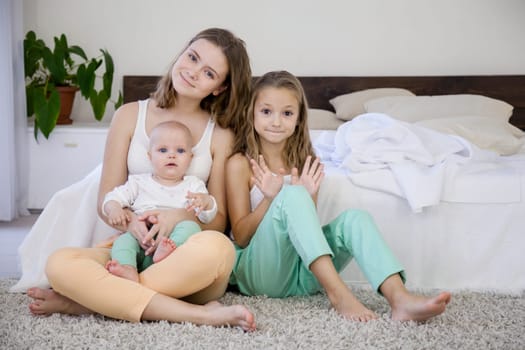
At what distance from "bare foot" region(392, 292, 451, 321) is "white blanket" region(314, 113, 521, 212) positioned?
0.46 meters

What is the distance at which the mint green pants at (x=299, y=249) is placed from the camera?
5.26 ft

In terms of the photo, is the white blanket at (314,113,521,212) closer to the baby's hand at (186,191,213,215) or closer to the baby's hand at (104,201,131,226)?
the baby's hand at (186,191,213,215)

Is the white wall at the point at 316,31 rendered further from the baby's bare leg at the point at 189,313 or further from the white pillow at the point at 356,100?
the baby's bare leg at the point at 189,313

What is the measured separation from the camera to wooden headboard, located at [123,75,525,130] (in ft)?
12.5

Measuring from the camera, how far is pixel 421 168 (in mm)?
2043

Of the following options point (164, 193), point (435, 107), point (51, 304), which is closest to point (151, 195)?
point (164, 193)

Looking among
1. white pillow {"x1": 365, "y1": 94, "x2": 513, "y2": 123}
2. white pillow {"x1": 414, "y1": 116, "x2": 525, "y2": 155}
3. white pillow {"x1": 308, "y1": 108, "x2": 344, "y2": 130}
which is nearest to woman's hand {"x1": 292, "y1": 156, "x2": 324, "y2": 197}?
white pillow {"x1": 414, "y1": 116, "x2": 525, "y2": 155}

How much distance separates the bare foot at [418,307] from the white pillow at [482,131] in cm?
136

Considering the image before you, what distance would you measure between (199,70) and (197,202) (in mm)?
397

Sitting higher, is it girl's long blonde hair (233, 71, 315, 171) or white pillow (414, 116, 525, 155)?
girl's long blonde hair (233, 71, 315, 171)

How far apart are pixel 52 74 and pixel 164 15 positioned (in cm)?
80

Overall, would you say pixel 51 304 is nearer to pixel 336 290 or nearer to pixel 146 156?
pixel 146 156

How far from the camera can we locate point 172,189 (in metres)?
1.78

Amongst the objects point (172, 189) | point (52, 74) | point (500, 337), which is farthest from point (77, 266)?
point (52, 74)
